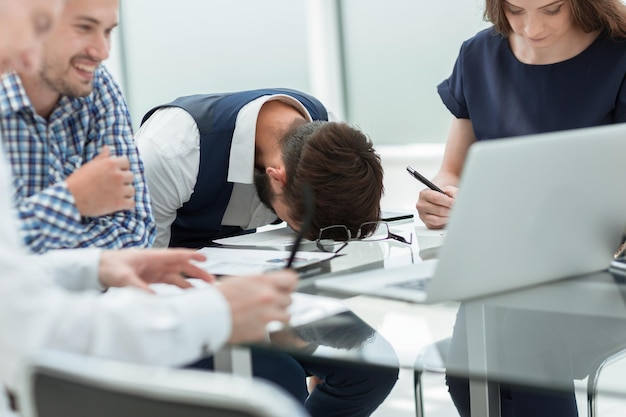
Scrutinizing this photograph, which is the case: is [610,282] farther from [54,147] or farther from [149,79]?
[149,79]

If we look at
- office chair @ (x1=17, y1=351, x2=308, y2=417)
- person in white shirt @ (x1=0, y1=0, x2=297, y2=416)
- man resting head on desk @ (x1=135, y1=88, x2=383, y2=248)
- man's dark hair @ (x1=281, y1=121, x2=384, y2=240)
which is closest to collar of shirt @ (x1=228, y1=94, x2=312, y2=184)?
man resting head on desk @ (x1=135, y1=88, x2=383, y2=248)

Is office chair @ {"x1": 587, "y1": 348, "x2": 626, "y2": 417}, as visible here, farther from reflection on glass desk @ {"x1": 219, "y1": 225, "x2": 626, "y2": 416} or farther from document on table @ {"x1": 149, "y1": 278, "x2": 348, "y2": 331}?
document on table @ {"x1": 149, "y1": 278, "x2": 348, "y2": 331}

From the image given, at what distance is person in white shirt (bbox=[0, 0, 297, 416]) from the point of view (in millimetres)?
992

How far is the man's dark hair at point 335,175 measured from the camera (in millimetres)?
1986

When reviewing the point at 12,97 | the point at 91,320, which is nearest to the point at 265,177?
the point at 12,97

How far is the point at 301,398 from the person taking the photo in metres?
2.07

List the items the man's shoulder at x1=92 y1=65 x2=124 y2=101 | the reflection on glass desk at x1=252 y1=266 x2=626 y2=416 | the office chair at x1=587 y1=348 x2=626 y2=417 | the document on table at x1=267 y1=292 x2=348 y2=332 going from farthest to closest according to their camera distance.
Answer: the man's shoulder at x1=92 y1=65 x2=124 y2=101
the office chair at x1=587 y1=348 x2=626 y2=417
the document on table at x1=267 y1=292 x2=348 y2=332
the reflection on glass desk at x1=252 y1=266 x2=626 y2=416

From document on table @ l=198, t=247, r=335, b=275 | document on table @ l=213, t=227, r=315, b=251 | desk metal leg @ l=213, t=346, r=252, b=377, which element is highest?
document on table @ l=198, t=247, r=335, b=275

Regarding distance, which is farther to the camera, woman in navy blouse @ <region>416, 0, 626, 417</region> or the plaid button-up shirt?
woman in navy blouse @ <region>416, 0, 626, 417</region>

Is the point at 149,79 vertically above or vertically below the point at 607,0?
below

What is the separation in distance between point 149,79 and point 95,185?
15.3 feet

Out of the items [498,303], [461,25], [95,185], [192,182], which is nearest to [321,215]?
[192,182]

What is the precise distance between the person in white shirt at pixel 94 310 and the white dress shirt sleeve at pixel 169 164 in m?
0.88

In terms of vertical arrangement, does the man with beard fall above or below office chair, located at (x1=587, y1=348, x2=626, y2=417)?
above
